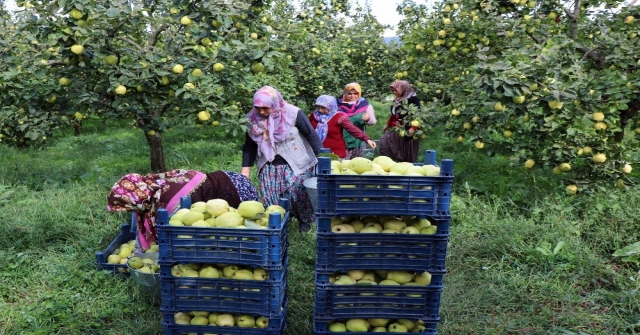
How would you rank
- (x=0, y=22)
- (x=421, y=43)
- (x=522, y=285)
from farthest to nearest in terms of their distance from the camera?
(x=0, y=22) → (x=421, y=43) → (x=522, y=285)

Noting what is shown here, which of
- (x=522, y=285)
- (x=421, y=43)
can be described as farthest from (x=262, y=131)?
(x=421, y=43)

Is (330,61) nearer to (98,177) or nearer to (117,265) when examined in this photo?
(98,177)

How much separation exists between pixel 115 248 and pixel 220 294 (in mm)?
1688

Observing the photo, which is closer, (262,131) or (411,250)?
(411,250)

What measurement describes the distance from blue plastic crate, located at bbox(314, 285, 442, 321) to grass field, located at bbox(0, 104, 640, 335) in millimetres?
487

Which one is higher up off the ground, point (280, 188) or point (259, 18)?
point (259, 18)

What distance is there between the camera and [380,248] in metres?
2.58

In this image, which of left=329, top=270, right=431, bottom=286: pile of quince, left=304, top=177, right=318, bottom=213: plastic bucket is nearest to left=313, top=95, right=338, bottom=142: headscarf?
left=304, top=177, right=318, bottom=213: plastic bucket

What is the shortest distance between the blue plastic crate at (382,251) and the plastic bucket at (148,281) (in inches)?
47.2

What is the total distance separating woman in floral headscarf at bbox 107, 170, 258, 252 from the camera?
10.7 ft

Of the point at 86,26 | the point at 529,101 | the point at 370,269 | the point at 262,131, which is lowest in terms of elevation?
the point at 370,269

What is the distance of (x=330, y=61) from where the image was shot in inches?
386

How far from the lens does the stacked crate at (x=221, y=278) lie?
2551 mm

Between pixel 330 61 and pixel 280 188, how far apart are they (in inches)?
233
